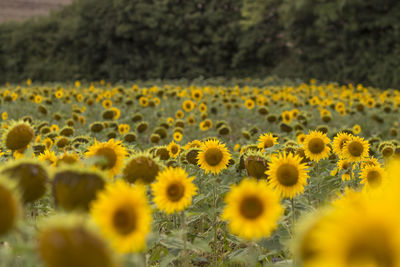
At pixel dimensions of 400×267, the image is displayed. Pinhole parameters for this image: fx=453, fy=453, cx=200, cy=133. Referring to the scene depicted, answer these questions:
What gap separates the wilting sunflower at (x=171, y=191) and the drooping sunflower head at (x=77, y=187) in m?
0.40

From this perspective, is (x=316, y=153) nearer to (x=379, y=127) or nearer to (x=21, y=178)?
(x=21, y=178)

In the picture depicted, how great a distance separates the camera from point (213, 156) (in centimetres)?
230

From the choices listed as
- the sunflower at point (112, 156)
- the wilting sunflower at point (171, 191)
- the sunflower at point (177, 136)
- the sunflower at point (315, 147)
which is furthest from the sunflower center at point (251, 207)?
the sunflower at point (177, 136)

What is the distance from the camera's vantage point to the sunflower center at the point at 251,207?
1317mm

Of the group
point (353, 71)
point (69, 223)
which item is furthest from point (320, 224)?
point (353, 71)

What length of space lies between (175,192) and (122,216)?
0.50 m

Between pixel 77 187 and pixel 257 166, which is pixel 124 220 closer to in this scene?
pixel 77 187

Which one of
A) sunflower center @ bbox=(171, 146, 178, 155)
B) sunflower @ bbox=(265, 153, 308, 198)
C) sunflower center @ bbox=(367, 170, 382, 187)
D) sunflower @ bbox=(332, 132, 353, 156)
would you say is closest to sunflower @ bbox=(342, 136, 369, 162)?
sunflower @ bbox=(332, 132, 353, 156)

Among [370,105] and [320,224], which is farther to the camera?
[370,105]

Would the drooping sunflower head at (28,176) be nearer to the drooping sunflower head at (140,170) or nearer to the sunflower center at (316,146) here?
the drooping sunflower head at (140,170)

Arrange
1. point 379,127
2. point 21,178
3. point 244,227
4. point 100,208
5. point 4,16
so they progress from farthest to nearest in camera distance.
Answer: point 4,16, point 379,127, point 244,227, point 21,178, point 100,208

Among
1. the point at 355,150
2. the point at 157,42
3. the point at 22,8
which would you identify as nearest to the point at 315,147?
the point at 355,150

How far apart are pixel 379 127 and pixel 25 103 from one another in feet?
20.0

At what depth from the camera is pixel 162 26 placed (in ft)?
66.5
